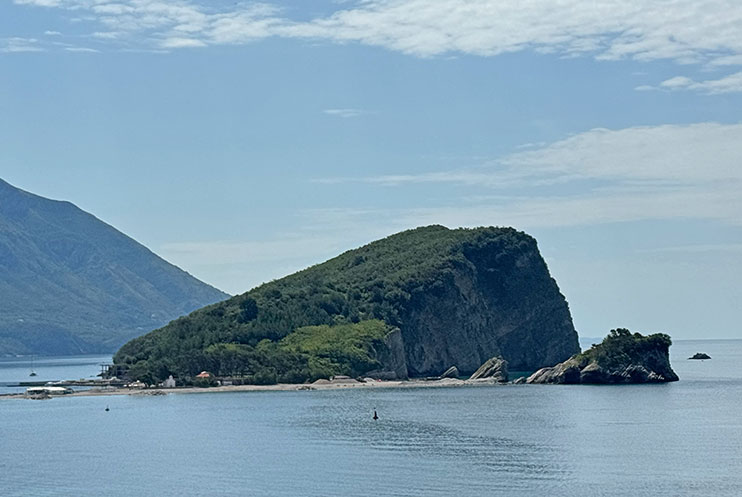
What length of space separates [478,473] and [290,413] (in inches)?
A: 2726

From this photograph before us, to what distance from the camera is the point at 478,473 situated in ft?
325

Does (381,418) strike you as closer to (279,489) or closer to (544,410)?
(544,410)

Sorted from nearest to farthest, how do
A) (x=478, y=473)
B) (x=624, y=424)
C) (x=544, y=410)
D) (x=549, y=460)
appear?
(x=478, y=473) < (x=549, y=460) < (x=624, y=424) < (x=544, y=410)

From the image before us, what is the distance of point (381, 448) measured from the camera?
385ft

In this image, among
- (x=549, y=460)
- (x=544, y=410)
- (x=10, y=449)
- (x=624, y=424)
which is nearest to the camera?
(x=549, y=460)

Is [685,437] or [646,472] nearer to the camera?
[646,472]

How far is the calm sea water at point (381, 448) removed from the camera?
309 feet

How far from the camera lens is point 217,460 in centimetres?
11219

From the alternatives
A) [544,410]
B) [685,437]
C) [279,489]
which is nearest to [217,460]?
[279,489]

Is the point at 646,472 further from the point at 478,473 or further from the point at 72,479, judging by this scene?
the point at 72,479

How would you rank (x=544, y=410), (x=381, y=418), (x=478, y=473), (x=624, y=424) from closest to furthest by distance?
(x=478, y=473) < (x=624, y=424) < (x=381, y=418) < (x=544, y=410)

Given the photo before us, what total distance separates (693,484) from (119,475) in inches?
1879

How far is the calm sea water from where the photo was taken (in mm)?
94062

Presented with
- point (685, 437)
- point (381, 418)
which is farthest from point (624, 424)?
point (381, 418)
